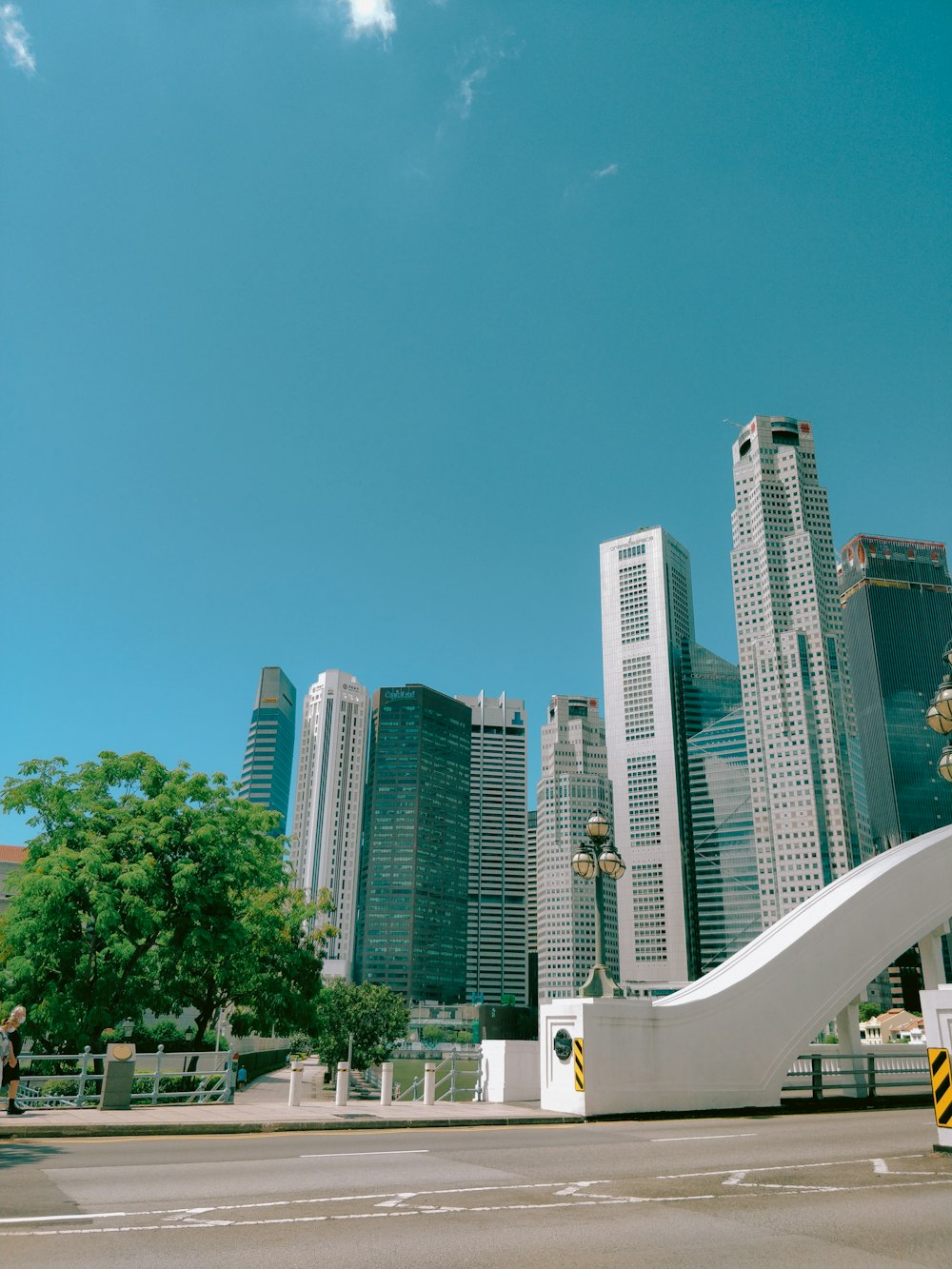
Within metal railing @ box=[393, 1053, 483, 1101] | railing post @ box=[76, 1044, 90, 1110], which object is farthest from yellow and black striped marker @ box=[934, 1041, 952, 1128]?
railing post @ box=[76, 1044, 90, 1110]

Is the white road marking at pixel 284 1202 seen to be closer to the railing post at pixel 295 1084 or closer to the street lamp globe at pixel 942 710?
the street lamp globe at pixel 942 710

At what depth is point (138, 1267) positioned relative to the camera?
584 cm

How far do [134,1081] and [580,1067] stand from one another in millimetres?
13176

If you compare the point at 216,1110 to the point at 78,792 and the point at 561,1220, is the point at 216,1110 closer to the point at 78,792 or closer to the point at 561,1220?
the point at 561,1220

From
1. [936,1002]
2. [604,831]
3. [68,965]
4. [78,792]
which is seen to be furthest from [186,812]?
[936,1002]

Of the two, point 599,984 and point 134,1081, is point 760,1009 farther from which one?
point 134,1081

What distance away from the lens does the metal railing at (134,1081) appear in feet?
58.0

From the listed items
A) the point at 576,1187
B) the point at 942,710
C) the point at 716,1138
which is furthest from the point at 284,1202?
the point at 942,710

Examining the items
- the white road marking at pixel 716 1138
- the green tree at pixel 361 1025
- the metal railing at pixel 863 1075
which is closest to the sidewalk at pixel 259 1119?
the white road marking at pixel 716 1138

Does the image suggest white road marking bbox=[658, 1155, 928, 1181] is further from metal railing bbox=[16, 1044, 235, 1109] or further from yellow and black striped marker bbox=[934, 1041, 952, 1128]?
metal railing bbox=[16, 1044, 235, 1109]

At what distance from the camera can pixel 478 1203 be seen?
8.21m

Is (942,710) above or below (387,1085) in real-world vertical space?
above

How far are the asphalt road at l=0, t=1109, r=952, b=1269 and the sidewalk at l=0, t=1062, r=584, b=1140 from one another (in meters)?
0.84

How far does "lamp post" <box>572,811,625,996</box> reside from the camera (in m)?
18.0
